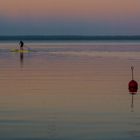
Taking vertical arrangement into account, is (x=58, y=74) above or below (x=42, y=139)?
above

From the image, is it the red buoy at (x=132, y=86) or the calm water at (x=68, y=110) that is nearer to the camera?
the calm water at (x=68, y=110)

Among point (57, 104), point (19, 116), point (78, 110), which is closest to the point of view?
point (19, 116)

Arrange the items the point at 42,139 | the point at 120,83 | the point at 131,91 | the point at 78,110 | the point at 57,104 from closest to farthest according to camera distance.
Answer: the point at 42,139 → the point at 78,110 → the point at 57,104 → the point at 131,91 → the point at 120,83

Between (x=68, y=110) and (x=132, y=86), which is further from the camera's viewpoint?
(x=132, y=86)

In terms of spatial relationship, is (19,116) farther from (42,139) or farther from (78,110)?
(42,139)

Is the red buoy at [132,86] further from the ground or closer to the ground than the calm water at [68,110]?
further from the ground

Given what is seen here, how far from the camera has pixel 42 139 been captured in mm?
12922

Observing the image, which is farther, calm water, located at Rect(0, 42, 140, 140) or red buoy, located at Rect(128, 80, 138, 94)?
red buoy, located at Rect(128, 80, 138, 94)

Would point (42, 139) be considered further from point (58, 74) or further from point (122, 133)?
point (58, 74)

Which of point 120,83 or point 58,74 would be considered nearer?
point 120,83

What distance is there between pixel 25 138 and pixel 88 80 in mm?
14492

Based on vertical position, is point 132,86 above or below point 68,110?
above

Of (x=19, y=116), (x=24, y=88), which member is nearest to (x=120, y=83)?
(x=24, y=88)

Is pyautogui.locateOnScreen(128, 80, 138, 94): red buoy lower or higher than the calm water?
higher
